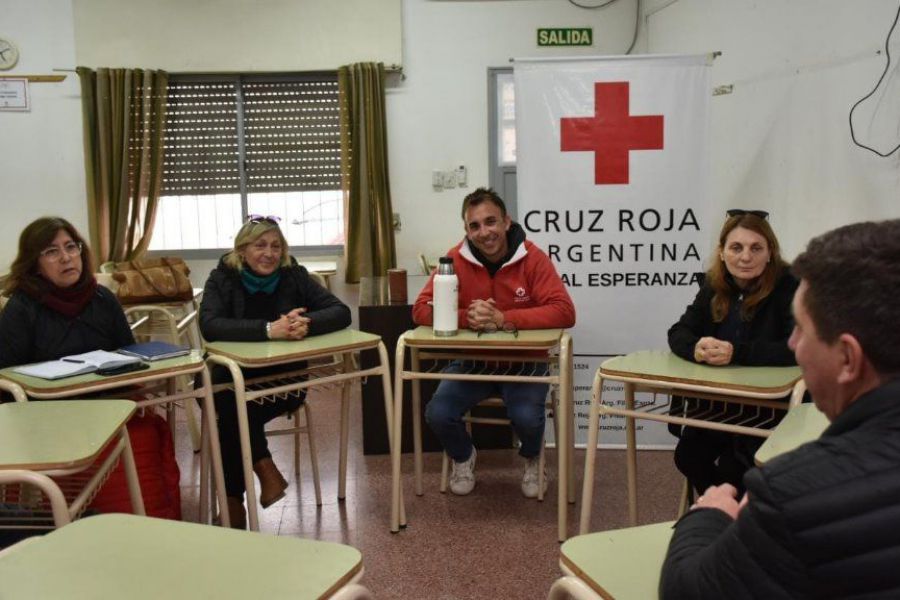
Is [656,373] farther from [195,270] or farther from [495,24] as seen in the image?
[195,270]

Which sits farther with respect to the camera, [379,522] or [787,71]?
[787,71]

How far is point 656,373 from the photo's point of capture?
2.04m

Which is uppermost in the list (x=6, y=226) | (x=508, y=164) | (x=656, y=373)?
(x=508, y=164)

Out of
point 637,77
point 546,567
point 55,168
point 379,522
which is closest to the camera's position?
point 546,567

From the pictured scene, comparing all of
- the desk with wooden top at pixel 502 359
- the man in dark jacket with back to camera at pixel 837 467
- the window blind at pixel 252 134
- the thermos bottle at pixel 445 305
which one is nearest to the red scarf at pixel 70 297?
the desk with wooden top at pixel 502 359

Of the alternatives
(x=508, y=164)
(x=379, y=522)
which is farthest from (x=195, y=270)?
(x=379, y=522)

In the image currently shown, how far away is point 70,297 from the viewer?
248 cm

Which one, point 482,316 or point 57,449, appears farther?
point 482,316

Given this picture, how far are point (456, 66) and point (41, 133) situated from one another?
2.72m

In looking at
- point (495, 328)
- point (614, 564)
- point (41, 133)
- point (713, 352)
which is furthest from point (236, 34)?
point (614, 564)

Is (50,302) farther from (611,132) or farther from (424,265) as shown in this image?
(424,265)

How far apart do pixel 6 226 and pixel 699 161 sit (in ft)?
14.5

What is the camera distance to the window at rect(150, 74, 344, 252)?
17.2 ft

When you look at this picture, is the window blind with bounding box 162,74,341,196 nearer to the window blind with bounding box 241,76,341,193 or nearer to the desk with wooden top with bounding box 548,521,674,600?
the window blind with bounding box 241,76,341,193
